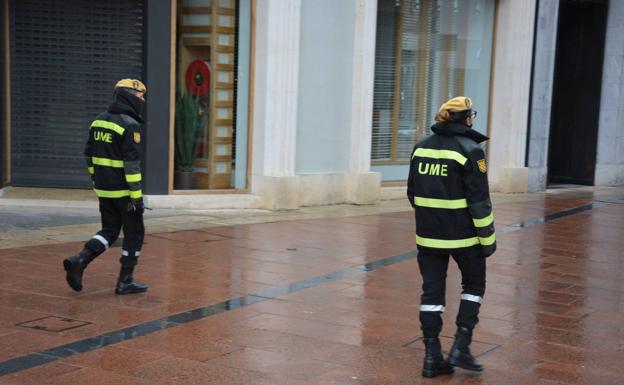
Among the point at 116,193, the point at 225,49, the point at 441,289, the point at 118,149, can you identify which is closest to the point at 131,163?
the point at 118,149

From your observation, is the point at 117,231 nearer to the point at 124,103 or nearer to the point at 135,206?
the point at 135,206

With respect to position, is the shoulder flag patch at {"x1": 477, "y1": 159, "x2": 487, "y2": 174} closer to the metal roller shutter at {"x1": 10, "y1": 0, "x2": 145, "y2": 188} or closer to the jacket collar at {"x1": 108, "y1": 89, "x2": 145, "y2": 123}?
the jacket collar at {"x1": 108, "y1": 89, "x2": 145, "y2": 123}

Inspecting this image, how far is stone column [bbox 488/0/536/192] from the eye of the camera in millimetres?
17078

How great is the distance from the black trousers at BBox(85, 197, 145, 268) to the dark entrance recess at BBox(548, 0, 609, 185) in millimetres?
13459

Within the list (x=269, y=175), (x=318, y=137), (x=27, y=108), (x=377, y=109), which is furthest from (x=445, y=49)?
(x=27, y=108)

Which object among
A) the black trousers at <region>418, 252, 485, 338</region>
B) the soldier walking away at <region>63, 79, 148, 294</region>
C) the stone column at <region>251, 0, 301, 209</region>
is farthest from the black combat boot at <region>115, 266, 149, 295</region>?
the stone column at <region>251, 0, 301, 209</region>

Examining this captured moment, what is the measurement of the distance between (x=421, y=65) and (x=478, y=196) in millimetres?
11165

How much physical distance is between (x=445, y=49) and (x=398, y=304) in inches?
395

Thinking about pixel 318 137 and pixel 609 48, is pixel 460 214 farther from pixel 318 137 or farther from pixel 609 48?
pixel 609 48

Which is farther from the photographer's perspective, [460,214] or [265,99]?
[265,99]

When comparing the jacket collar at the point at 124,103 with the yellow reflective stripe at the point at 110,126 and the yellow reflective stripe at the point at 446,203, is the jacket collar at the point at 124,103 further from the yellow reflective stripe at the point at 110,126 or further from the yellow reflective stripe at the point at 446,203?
A: the yellow reflective stripe at the point at 446,203

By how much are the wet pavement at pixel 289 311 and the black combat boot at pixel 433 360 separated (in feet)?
Result: 0.19

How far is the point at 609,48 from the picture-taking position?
62.5ft

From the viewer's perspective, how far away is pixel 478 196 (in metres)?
5.56
